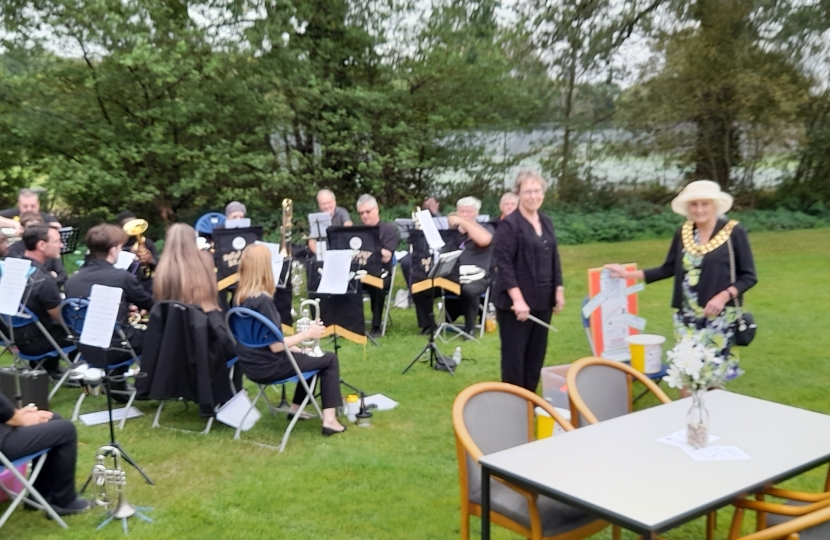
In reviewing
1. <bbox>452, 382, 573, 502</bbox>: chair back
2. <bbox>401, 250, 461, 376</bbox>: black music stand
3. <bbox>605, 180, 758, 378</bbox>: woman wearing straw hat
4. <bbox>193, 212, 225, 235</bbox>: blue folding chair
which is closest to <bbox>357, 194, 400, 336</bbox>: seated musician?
<bbox>401, 250, 461, 376</bbox>: black music stand

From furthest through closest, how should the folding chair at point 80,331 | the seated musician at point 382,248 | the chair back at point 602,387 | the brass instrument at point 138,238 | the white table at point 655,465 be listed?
the seated musician at point 382,248
the brass instrument at point 138,238
the folding chair at point 80,331
the chair back at point 602,387
the white table at point 655,465

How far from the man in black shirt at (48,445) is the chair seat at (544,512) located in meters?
2.19

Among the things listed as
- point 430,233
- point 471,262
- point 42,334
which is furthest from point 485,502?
point 471,262

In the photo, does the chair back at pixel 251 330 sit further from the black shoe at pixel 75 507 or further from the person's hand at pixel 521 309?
the person's hand at pixel 521 309

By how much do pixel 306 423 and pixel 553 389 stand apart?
181 cm

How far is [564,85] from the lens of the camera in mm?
18219

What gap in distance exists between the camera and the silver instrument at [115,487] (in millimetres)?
3957

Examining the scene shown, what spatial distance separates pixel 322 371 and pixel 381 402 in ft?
2.83

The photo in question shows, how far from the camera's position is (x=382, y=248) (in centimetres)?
863

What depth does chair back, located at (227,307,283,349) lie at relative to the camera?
4.88 m

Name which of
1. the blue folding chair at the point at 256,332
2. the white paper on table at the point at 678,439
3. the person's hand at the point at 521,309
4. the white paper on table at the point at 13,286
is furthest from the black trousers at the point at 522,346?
the white paper on table at the point at 13,286

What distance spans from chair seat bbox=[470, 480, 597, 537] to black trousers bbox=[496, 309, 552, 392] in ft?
6.19

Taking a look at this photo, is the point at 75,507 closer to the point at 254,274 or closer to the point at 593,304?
the point at 254,274

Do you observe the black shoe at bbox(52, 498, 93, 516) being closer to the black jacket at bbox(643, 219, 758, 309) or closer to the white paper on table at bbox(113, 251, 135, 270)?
the white paper on table at bbox(113, 251, 135, 270)
